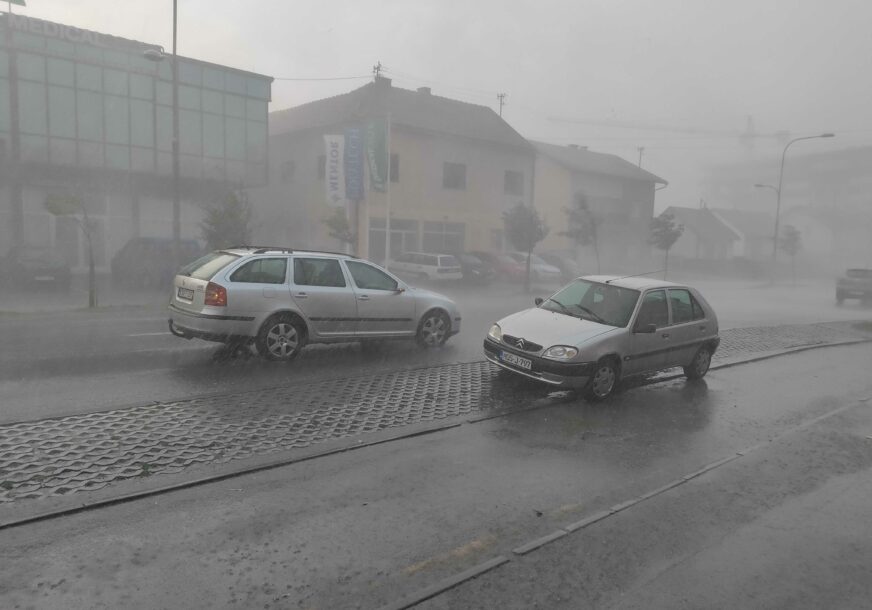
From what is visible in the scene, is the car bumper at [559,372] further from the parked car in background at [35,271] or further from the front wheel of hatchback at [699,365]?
the parked car in background at [35,271]

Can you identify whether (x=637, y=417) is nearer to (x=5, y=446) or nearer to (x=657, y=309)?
(x=657, y=309)

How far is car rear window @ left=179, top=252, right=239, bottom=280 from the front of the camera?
8273 mm

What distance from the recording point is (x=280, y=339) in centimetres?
846

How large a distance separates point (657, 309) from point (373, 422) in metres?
4.17

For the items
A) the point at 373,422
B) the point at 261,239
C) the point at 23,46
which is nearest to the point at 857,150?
the point at 261,239

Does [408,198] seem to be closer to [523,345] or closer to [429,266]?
[429,266]

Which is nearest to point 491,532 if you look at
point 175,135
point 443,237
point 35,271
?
point 175,135

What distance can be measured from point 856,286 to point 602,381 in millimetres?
26042

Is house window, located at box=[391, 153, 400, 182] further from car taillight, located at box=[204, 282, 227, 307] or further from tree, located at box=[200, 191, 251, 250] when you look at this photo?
car taillight, located at box=[204, 282, 227, 307]

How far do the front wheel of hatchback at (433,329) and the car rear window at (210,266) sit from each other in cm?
306

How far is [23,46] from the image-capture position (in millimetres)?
24781

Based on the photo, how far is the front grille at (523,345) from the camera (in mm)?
7484

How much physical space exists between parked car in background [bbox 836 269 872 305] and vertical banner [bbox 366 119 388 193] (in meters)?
20.4

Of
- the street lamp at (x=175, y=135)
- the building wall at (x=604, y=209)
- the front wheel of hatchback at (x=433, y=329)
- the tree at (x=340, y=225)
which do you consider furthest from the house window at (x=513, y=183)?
the front wheel of hatchback at (x=433, y=329)
